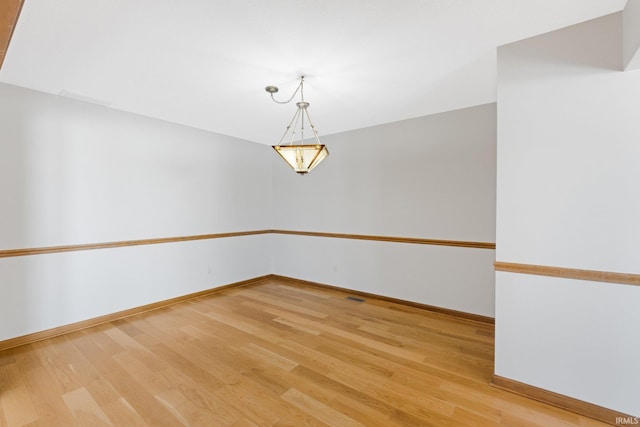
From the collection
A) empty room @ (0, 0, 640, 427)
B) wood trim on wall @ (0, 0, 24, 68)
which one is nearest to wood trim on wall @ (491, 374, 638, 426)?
empty room @ (0, 0, 640, 427)

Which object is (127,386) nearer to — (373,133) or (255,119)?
(255,119)

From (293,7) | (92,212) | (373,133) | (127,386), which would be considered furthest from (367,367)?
(92,212)

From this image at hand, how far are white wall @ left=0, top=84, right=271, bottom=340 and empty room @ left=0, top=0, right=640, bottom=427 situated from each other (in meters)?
0.02

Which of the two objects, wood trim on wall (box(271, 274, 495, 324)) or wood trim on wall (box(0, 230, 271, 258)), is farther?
wood trim on wall (box(271, 274, 495, 324))

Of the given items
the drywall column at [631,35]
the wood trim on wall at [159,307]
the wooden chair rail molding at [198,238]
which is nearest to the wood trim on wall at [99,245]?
the wooden chair rail molding at [198,238]

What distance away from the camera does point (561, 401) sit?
5.91ft

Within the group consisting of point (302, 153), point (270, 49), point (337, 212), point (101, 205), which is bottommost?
point (337, 212)

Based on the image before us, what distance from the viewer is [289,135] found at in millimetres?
4539

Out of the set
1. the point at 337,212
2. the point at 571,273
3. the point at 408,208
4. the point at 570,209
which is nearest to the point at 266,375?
the point at 571,273

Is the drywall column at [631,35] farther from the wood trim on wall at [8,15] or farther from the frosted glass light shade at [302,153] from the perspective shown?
the wood trim on wall at [8,15]

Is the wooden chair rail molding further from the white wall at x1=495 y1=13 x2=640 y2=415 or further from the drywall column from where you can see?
the drywall column

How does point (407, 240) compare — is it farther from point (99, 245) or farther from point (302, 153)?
point (99, 245)

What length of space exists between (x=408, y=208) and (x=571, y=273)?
200 cm

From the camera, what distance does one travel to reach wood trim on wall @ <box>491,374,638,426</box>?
1.66m
